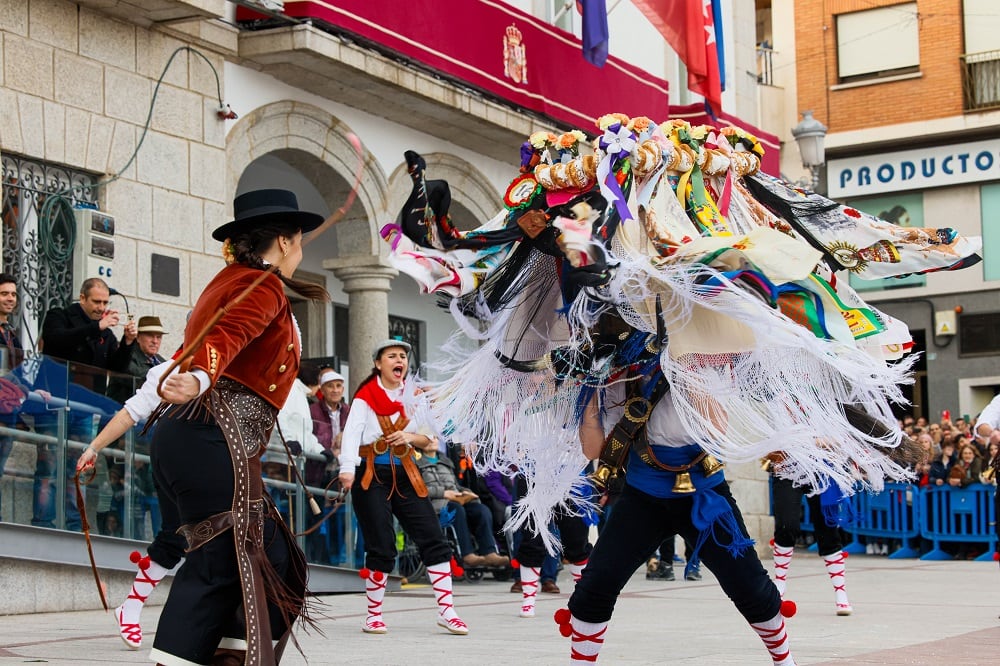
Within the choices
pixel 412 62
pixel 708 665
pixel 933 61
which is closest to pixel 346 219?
pixel 412 62

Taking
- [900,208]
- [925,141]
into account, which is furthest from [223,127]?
[925,141]

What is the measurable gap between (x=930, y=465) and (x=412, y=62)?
998 cm

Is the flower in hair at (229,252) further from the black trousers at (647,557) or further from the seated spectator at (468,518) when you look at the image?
the seated spectator at (468,518)

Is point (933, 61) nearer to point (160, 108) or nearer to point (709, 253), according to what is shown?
point (160, 108)

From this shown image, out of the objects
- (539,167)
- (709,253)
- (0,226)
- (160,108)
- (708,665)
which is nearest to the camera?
(709,253)

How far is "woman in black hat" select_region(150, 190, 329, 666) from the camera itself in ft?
17.1

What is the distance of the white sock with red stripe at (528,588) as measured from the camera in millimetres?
11109

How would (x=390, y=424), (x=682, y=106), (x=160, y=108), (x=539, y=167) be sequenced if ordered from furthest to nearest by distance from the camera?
(x=682, y=106)
(x=160, y=108)
(x=390, y=424)
(x=539, y=167)

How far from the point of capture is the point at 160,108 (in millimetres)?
13078

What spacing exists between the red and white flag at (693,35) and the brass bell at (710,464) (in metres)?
13.0

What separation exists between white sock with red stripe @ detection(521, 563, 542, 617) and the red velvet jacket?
581cm

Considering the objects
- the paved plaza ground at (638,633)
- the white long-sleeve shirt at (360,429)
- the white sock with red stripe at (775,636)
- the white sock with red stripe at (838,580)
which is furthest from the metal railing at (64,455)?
the white sock with red stripe at (775,636)

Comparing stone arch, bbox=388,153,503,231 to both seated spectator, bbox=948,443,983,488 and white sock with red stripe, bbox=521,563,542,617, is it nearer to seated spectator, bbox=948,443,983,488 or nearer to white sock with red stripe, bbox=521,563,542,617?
white sock with red stripe, bbox=521,563,542,617

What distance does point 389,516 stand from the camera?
10.2m
